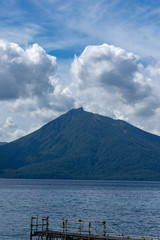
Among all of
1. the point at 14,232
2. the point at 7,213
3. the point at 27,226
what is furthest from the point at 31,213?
the point at 14,232

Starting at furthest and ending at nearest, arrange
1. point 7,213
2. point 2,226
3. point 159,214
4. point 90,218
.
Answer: point 159,214 < point 7,213 < point 90,218 < point 2,226

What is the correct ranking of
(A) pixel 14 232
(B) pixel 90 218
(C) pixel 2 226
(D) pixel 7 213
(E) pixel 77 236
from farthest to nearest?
(D) pixel 7 213 → (B) pixel 90 218 → (C) pixel 2 226 → (A) pixel 14 232 → (E) pixel 77 236

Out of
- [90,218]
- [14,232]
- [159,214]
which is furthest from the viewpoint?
[159,214]

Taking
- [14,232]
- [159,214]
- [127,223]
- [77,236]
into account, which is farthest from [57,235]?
[159,214]

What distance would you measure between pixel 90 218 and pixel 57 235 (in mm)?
37017

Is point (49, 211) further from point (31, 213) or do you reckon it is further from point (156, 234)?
point (156, 234)

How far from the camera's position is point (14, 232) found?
81.6 m

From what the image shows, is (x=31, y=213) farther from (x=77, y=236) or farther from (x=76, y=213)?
(x=77, y=236)

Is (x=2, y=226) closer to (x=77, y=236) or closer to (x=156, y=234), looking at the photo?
(x=77, y=236)

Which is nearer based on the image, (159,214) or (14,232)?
(14,232)

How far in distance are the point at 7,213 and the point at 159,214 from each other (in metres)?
53.0

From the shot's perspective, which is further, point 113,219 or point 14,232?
point 113,219

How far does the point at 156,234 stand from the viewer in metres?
83.6

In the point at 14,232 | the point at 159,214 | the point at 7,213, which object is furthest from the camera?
the point at 159,214
